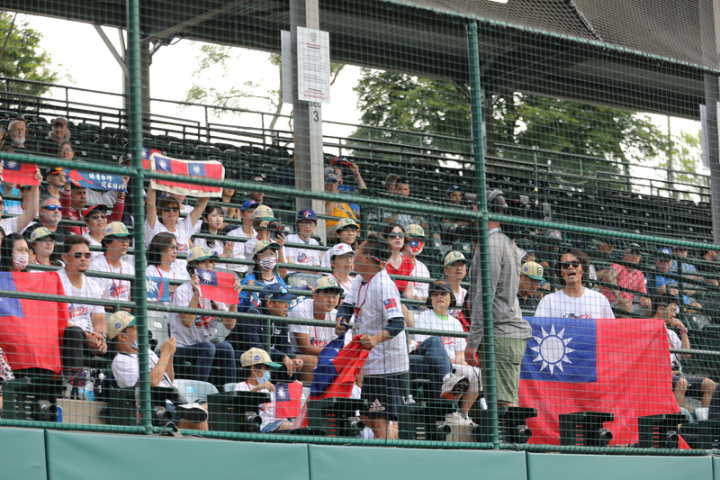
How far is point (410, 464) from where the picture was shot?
4922 millimetres

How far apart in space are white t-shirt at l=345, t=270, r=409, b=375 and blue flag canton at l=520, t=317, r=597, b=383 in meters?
0.79

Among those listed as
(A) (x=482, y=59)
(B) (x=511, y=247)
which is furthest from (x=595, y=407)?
(A) (x=482, y=59)

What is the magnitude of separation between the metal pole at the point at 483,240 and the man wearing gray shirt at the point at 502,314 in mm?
130

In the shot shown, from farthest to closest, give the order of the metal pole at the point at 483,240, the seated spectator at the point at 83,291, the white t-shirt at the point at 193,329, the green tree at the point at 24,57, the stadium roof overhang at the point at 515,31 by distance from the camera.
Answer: the green tree at the point at 24,57 < the white t-shirt at the point at 193,329 < the stadium roof overhang at the point at 515,31 < the seated spectator at the point at 83,291 < the metal pole at the point at 483,240

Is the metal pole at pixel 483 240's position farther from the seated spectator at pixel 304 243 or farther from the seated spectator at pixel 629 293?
the seated spectator at pixel 304 243

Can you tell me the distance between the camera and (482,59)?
16141 millimetres

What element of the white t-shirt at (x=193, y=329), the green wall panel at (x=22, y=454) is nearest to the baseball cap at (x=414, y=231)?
the white t-shirt at (x=193, y=329)

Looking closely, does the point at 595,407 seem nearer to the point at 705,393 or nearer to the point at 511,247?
→ the point at 511,247

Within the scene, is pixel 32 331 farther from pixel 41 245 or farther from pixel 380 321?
pixel 41 245

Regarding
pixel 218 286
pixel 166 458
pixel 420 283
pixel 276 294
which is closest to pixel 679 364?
pixel 420 283

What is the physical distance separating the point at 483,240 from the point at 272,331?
205 cm

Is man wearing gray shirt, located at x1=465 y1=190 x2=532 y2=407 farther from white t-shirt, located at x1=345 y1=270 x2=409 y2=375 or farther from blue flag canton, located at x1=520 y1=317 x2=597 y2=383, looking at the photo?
white t-shirt, located at x1=345 y1=270 x2=409 y2=375

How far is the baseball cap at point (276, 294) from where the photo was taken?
22.8ft

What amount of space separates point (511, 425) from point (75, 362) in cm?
244
